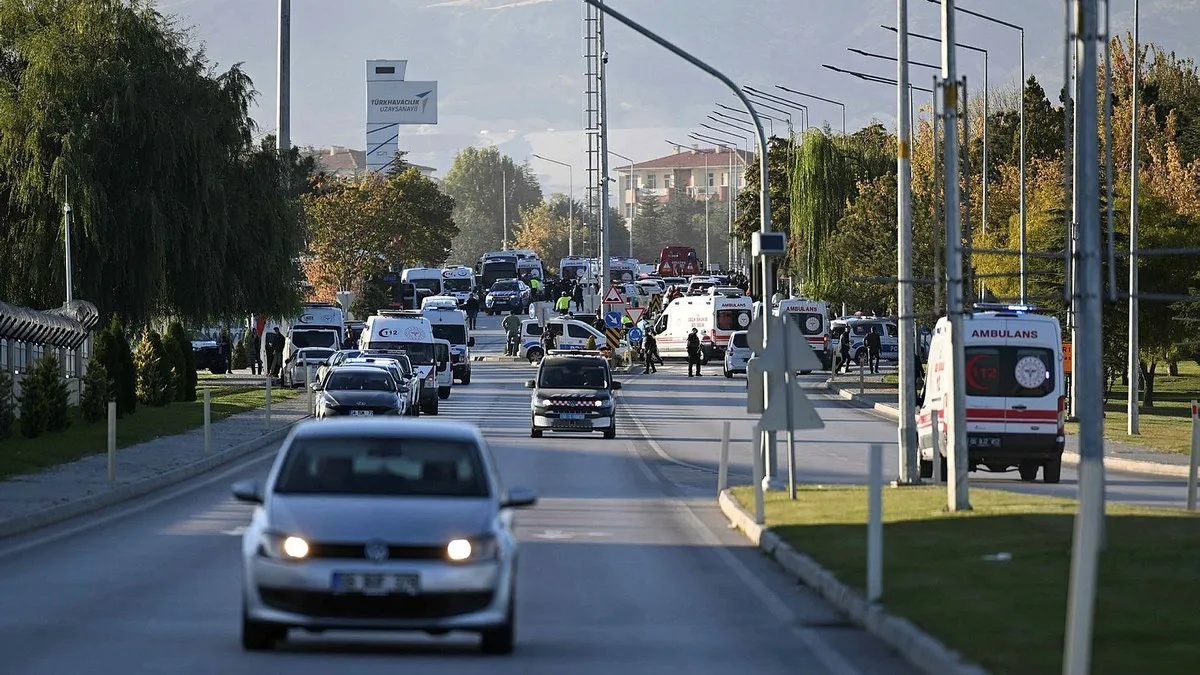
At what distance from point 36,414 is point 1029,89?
2862 inches

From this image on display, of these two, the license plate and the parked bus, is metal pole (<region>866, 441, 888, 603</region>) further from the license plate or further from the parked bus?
the parked bus

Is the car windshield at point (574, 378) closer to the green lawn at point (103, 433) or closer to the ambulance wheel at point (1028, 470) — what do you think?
the green lawn at point (103, 433)

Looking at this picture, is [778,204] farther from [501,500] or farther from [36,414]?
[501,500]

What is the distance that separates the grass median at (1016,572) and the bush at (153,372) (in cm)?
2894

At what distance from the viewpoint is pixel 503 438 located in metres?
40.9

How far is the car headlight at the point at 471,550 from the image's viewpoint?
11.9 meters

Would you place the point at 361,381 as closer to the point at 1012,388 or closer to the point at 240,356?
the point at 1012,388

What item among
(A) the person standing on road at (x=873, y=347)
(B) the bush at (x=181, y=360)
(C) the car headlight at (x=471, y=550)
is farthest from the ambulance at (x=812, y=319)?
(C) the car headlight at (x=471, y=550)

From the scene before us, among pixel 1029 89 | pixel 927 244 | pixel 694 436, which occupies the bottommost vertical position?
pixel 694 436

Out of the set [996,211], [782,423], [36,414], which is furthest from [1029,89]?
[782,423]

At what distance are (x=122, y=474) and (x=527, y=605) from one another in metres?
15.6

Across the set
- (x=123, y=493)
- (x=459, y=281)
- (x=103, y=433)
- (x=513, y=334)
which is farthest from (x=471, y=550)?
(x=459, y=281)

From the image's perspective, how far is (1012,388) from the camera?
30672 mm

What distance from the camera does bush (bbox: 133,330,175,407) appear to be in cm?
4988
